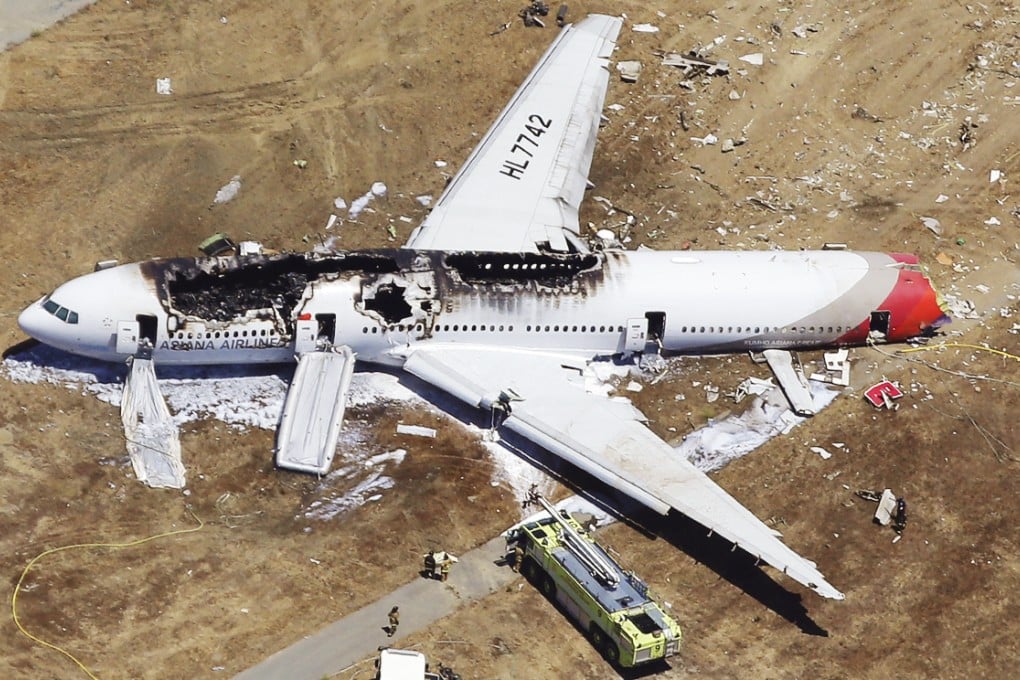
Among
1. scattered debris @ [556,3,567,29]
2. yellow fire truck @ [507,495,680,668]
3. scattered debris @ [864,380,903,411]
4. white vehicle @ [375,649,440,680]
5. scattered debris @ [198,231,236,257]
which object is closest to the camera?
white vehicle @ [375,649,440,680]

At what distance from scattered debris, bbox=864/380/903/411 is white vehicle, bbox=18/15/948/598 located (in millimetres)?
2159

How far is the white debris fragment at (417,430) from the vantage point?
4384 centimetres

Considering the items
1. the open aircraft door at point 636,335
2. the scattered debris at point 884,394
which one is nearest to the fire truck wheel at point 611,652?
the open aircraft door at point 636,335

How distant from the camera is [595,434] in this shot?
140ft

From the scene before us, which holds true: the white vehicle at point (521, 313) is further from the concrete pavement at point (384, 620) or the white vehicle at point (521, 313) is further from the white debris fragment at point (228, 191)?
the white debris fragment at point (228, 191)

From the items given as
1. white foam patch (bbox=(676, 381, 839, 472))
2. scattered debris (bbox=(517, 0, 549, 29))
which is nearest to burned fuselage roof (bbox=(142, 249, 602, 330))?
white foam patch (bbox=(676, 381, 839, 472))

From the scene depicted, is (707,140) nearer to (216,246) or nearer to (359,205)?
(359,205)

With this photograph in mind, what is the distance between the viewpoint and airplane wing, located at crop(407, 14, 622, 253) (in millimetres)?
48438

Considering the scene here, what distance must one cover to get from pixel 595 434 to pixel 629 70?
21172 mm

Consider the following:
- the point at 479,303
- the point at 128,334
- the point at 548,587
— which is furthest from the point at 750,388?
the point at 128,334

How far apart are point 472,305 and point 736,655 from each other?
15779mm

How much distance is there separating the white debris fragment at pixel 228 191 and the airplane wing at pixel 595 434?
40.8ft

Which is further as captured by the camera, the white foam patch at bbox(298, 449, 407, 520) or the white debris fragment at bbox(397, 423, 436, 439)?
the white debris fragment at bbox(397, 423, 436, 439)

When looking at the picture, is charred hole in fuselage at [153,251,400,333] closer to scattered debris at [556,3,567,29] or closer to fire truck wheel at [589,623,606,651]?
fire truck wheel at [589,623,606,651]
